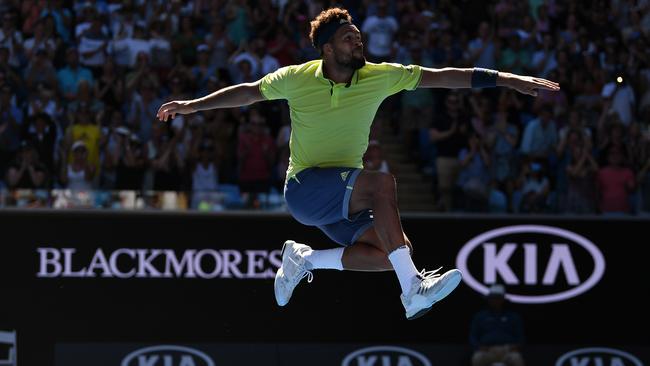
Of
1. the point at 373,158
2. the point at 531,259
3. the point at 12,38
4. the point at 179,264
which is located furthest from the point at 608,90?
the point at 12,38

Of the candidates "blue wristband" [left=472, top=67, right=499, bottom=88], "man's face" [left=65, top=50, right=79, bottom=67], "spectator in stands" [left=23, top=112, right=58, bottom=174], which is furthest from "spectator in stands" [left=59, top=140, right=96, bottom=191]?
"blue wristband" [left=472, top=67, right=499, bottom=88]

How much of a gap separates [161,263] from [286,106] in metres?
2.69

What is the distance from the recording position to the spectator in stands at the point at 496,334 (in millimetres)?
13906

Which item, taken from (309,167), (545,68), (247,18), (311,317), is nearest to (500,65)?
(545,68)

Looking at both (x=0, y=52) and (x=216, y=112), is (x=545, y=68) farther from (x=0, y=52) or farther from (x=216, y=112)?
(x=0, y=52)

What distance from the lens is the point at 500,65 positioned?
54.9 ft

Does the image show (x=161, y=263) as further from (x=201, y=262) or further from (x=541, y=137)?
(x=541, y=137)

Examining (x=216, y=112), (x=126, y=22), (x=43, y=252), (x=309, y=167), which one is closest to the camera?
(x=309, y=167)

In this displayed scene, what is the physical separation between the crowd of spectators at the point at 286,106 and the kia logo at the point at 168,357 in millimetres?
1805

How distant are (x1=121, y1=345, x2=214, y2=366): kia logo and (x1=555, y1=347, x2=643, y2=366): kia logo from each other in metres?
4.06

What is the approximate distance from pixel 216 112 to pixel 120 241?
216 centimetres

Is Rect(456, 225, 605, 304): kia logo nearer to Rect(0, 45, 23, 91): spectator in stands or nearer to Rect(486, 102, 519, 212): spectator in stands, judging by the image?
Rect(486, 102, 519, 212): spectator in stands

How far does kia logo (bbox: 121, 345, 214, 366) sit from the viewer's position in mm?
13977

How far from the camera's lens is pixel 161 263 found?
14094 millimetres
